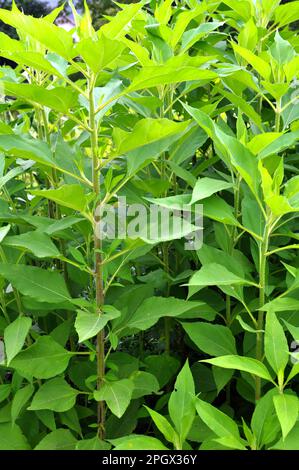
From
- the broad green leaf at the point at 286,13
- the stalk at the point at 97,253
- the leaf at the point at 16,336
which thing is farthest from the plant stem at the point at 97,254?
the broad green leaf at the point at 286,13

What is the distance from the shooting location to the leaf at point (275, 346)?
3.44 feet

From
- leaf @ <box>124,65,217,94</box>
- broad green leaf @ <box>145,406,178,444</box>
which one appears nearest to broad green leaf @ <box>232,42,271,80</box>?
leaf @ <box>124,65,217,94</box>

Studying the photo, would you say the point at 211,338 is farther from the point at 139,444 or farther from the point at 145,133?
the point at 145,133

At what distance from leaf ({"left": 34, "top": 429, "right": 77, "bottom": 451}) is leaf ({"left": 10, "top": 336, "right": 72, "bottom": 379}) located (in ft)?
0.51

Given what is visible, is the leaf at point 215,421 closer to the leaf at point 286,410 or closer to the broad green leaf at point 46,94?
the leaf at point 286,410

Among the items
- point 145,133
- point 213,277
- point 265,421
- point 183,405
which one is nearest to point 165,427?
point 183,405

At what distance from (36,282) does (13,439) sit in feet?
1.20

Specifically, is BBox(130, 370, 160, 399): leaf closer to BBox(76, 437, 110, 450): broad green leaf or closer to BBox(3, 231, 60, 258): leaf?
BBox(76, 437, 110, 450): broad green leaf

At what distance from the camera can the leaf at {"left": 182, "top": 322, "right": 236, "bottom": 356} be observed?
121 cm

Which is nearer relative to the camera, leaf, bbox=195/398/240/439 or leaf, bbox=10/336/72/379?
leaf, bbox=195/398/240/439

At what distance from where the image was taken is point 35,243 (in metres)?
1.13
